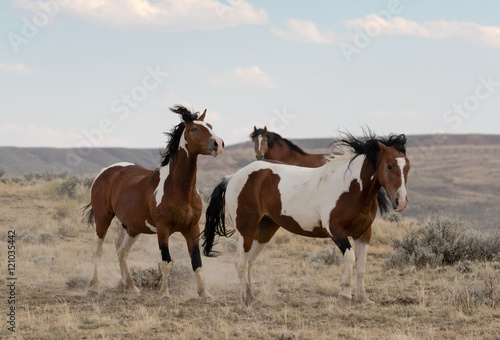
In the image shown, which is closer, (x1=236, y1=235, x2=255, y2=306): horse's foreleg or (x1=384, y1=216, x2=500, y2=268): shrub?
(x1=236, y1=235, x2=255, y2=306): horse's foreleg

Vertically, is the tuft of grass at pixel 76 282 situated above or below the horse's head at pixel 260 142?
below

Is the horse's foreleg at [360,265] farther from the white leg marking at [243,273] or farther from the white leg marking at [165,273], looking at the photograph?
the white leg marking at [165,273]

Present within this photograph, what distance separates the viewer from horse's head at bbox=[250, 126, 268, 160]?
1477 cm

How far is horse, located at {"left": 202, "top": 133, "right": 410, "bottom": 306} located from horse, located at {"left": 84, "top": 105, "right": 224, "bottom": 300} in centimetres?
65

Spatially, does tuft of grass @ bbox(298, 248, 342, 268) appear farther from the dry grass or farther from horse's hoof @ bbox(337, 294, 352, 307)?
horse's hoof @ bbox(337, 294, 352, 307)

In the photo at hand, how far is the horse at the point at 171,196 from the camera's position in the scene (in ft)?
26.7

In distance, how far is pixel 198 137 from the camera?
8008 mm

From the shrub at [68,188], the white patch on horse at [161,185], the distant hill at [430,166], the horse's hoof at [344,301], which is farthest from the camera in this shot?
the distant hill at [430,166]

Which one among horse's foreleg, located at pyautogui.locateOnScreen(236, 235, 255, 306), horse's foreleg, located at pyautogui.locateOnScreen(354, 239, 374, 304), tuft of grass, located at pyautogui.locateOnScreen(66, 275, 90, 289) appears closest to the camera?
horse's foreleg, located at pyautogui.locateOnScreen(354, 239, 374, 304)

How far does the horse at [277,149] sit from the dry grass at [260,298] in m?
1.95

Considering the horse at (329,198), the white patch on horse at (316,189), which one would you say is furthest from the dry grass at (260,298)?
the white patch on horse at (316,189)

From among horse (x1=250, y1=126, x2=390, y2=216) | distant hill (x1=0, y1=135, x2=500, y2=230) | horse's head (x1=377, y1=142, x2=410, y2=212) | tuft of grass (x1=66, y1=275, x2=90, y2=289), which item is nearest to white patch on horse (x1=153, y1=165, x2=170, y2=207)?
tuft of grass (x1=66, y1=275, x2=90, y2=289)

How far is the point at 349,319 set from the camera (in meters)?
6.88

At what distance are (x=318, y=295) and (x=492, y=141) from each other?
7660cm
